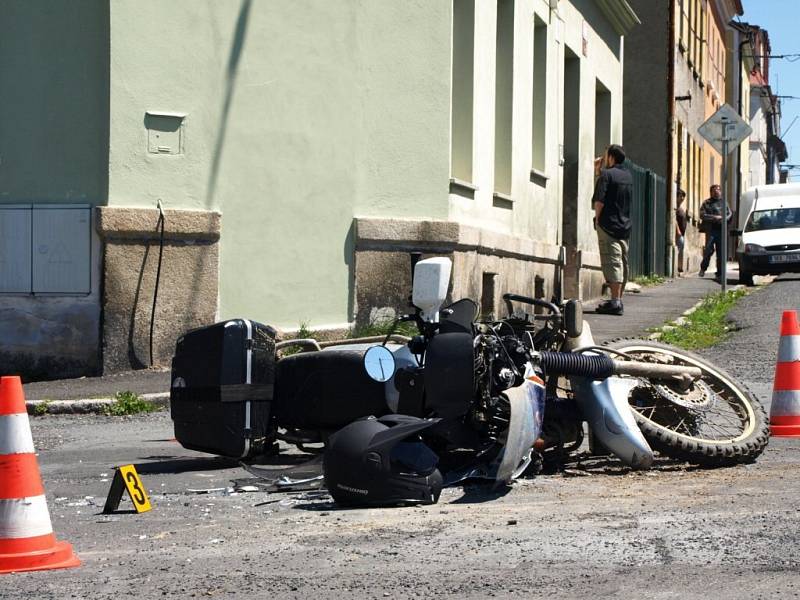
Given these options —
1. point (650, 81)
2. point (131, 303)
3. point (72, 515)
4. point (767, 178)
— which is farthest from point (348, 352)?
point (767, 178)

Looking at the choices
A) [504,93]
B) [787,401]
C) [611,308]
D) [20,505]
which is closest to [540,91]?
[504,93]

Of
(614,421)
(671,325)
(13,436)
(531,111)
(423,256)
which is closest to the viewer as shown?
(13,436)

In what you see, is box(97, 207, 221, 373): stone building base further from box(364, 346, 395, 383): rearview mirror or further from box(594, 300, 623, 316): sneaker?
box(594, 300, 623, 316): sneaker

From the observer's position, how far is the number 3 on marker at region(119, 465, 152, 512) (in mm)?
6473

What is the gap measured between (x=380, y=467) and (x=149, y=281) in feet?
21.9

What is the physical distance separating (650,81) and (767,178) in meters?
68.7

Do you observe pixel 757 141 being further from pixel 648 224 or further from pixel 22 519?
pixel 22 519

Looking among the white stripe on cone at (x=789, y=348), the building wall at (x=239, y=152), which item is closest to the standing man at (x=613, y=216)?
the building wall at (x=239, y=152)

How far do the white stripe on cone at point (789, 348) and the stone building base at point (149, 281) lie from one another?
5771mm

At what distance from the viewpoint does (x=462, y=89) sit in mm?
15656

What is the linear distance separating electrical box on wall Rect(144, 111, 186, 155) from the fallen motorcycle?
5.28 m

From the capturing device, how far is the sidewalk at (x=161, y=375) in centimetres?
1124

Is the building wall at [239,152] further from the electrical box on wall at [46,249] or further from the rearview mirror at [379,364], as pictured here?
the rearview mirror at [379,364]

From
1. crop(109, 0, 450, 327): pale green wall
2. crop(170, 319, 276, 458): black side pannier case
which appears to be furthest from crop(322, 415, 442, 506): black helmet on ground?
crop(109, 0, 450, 327): pale green wall
